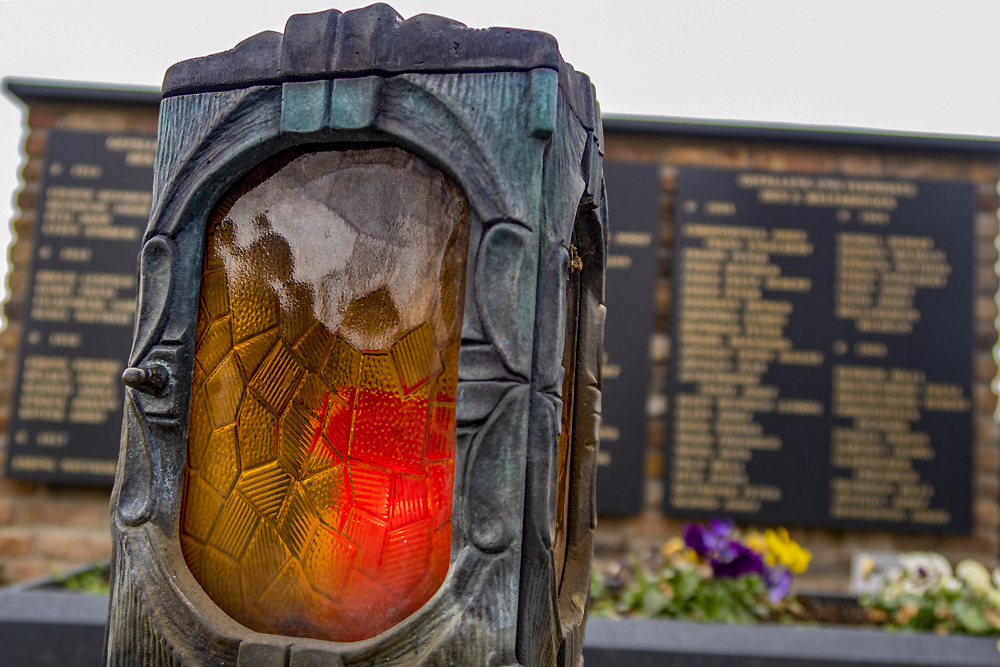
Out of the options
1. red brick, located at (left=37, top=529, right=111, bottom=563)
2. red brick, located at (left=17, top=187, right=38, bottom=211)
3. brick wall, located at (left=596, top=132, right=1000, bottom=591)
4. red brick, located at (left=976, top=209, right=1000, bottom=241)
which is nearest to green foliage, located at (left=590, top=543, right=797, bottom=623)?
brick wall, located at (left=596, top=132, right=1000, bottom=591)

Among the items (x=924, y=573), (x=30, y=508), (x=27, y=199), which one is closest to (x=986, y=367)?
(x=924, y=573)

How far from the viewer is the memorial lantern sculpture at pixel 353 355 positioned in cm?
80

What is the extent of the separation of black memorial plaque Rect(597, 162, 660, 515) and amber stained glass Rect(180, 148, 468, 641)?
2.14 meters

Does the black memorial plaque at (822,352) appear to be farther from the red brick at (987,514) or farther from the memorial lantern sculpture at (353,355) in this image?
the memorial lantern sculpture at (353,355)

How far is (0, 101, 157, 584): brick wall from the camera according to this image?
293 cm

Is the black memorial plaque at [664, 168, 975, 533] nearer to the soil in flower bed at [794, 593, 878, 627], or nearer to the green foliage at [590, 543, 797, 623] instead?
the soil in flower bed at [794, 593, 878, 627]

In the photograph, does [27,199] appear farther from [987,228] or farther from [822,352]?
[987,228]

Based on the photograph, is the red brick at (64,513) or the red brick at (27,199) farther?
the red brick at (27,199)

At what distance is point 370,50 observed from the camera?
0.87m

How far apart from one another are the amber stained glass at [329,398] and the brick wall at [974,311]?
2.23 m

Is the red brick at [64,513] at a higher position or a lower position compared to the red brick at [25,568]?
higher

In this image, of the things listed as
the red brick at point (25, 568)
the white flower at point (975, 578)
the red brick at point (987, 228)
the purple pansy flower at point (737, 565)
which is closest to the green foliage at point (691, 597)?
the purple pansy flower at point (737, 565)

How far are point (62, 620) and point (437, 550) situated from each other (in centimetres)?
153

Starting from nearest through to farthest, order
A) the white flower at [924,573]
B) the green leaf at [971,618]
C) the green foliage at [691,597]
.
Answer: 1. the green leaf at [971,618]
2. the green foliage at [691,597]
3. the white flower at [924,573]
